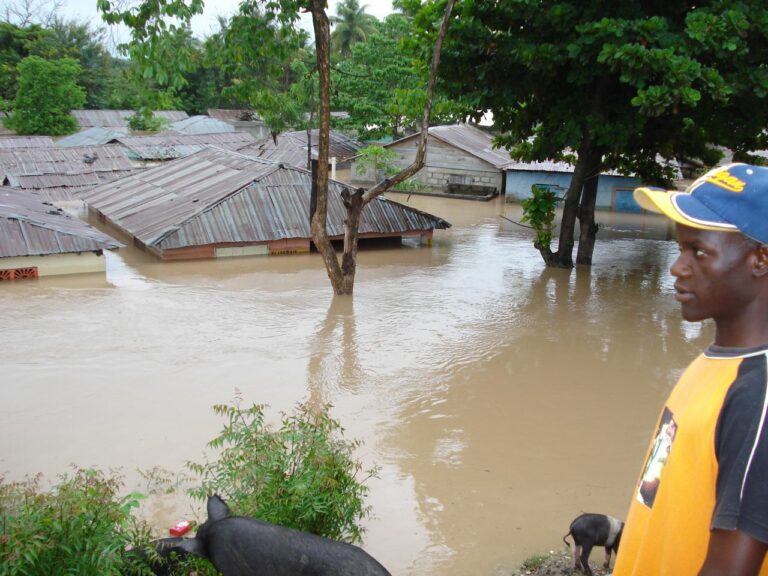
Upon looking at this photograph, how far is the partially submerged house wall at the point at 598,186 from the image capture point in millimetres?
25797

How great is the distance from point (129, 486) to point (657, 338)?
8.26m

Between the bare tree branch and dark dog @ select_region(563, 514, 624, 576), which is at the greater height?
the bare tree branch

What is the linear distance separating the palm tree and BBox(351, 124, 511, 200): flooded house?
71.1ft

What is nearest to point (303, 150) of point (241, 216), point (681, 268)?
point (241, 216)

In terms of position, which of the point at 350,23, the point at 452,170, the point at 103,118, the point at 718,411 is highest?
the point at 350,23

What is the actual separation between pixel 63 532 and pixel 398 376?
19.8ft

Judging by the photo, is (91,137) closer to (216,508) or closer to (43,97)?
(43,97)

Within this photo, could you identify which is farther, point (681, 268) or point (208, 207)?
point (208, 207)

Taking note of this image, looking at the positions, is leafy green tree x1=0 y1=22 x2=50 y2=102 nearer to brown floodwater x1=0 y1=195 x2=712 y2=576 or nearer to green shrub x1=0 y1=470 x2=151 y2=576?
brown floodwater x1=0 y1=195 x2=712 y2=576

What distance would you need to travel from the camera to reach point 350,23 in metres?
49.2

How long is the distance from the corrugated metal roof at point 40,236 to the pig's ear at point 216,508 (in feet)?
36.5

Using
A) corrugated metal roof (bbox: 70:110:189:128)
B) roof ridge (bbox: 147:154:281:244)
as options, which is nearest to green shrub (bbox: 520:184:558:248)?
roof ridge (bbox: 147:154:281:244)

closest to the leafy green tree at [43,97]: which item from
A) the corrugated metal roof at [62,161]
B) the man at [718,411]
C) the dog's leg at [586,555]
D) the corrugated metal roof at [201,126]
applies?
the corrugated metal roof at [201,126]

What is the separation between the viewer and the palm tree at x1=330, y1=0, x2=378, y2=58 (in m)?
48.9
